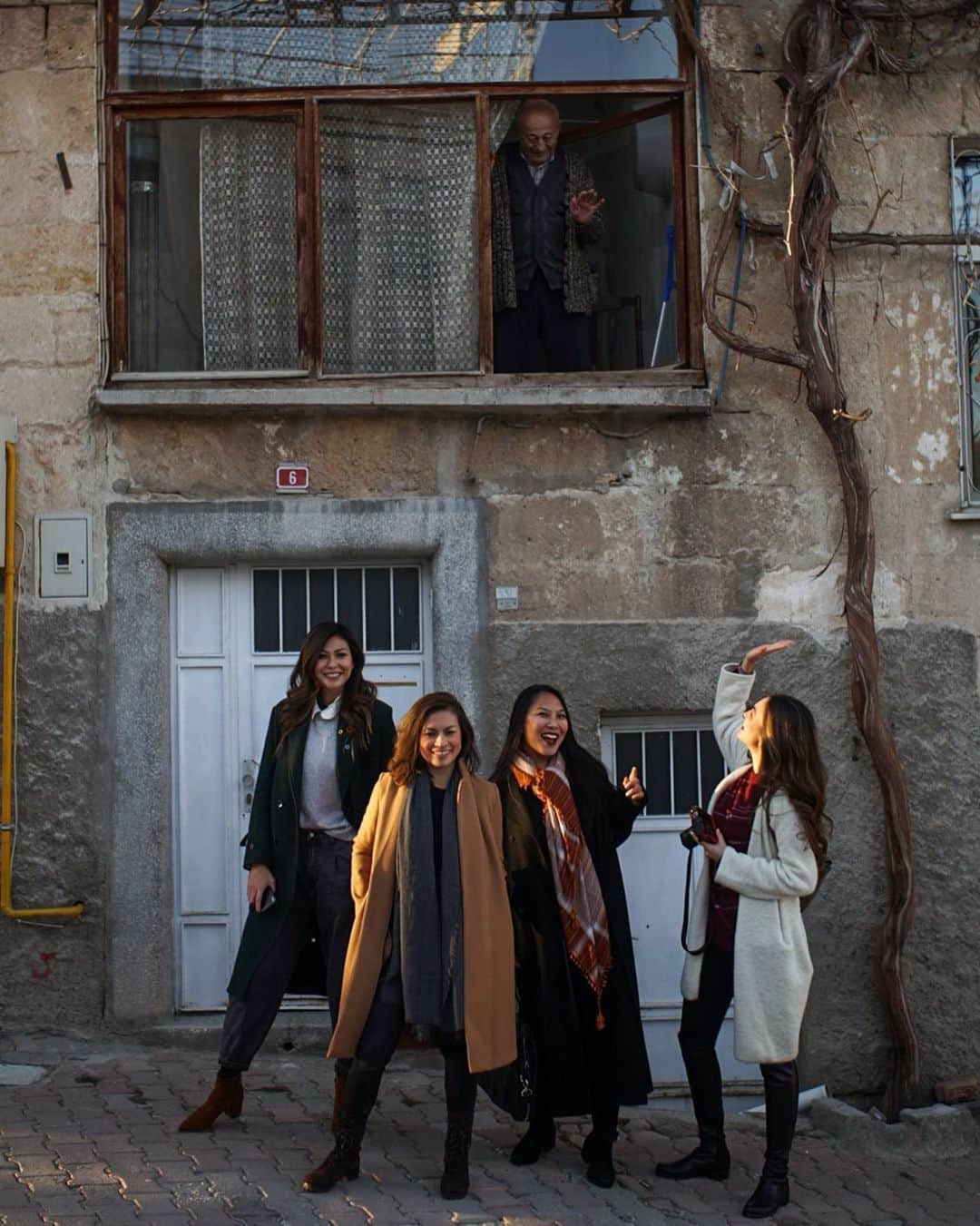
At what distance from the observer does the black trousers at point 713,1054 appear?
217 inches

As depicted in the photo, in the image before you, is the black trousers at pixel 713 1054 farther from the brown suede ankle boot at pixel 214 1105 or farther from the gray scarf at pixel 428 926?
the brown suede ankle boot at pixel 214 1105

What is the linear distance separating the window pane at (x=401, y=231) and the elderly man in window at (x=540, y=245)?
17cm

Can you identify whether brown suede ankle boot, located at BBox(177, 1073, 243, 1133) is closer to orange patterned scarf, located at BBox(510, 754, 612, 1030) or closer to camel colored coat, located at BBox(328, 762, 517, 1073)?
camel colored coat, located at BBox(328, 762, 517, 1073)

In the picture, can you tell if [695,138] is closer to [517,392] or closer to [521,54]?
[521,54]

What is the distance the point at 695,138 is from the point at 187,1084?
15.6ft

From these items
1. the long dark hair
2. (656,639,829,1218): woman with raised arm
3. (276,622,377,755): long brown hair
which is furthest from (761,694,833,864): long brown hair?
(276,622,377,755): long brown hair

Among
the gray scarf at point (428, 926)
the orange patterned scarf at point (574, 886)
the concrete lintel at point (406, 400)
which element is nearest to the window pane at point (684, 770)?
the concrete lintel at point (406, 400)

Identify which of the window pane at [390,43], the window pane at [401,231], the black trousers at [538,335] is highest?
the window pane at [390,43]

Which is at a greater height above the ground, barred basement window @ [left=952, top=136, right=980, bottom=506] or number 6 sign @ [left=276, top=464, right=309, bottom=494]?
barred basement window @ [left=952, top=136, right=980, bottom=506]

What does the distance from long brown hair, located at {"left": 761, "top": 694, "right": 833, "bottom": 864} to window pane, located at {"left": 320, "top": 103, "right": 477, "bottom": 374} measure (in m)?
2.81

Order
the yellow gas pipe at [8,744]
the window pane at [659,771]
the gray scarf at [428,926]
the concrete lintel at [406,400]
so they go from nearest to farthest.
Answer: the gray scarf at [428,926] → the yellow gas pipe at [8,744] → the concrete lintel at [406,400] → the window pane at [659,771]

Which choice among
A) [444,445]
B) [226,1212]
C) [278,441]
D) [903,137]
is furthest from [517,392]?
[226,1212]

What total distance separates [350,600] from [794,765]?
2.68 m

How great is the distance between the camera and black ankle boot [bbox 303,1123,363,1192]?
5.30 m
